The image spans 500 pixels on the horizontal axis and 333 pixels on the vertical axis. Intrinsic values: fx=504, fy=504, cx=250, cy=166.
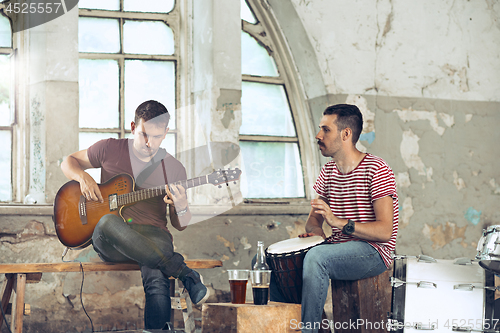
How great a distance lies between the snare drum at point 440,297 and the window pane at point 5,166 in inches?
102

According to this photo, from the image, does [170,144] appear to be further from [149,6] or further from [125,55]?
[149,6]

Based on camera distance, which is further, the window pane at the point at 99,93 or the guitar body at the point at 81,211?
the window pane at the point at 99,93

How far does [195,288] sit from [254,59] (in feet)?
6.85

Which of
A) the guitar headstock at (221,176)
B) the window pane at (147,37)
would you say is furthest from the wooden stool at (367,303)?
→ the window pane at (147,37)

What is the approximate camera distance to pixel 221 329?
85.2 inches

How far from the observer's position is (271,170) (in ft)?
12.9

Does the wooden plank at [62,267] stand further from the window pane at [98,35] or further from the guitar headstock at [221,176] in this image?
the window pane at [98,35]

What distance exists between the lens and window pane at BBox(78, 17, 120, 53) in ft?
11.8

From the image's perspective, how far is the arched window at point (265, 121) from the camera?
3.88m

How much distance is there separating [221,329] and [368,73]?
8.10 ft

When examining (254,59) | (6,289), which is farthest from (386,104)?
(6,289)

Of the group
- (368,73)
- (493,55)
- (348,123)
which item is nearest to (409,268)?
(348,123)

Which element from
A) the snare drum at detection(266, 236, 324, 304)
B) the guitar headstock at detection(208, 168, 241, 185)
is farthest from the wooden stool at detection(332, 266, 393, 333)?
the guitar headstock at detection(208, 168, 241, 185)

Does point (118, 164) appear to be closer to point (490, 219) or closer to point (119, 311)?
point (119, 311)
